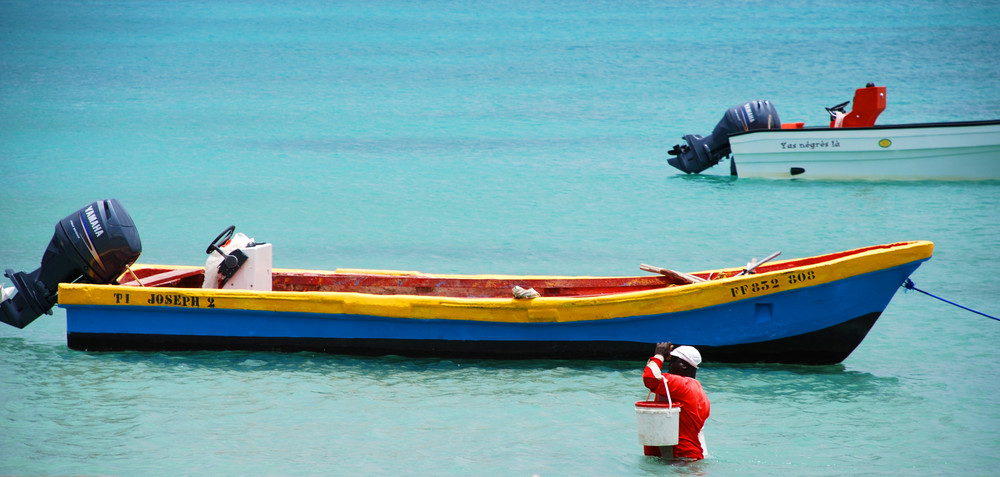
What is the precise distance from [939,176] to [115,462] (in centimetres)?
2077

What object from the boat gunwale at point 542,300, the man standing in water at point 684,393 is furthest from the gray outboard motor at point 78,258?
the man standing in water at point 684,393

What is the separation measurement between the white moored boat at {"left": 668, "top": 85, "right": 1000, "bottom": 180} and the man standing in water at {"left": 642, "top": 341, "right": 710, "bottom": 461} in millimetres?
17346

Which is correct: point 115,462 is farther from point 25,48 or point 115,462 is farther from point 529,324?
point 25,48

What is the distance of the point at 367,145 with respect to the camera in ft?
118

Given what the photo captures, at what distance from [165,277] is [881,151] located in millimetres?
17615

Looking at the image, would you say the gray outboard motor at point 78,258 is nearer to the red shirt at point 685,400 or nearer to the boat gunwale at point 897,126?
the red shirt at point 685,400

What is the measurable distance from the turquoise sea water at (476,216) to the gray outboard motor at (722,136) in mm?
712

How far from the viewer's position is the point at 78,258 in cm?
1032

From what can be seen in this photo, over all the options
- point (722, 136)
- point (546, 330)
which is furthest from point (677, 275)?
point (722, 136)

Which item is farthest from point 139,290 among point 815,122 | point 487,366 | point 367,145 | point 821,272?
point 815,122

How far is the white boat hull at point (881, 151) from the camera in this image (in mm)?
23797

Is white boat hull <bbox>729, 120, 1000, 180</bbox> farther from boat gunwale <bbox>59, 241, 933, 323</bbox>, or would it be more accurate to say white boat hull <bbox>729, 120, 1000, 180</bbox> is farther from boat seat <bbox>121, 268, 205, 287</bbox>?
boat seat <bbox>121, 268, 205, 287</bbox>

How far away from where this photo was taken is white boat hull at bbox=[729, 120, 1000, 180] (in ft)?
78.1

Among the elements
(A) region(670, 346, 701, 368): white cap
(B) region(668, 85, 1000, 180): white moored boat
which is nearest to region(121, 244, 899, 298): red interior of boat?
(A) region(670, 346, 701, 368): white cap
